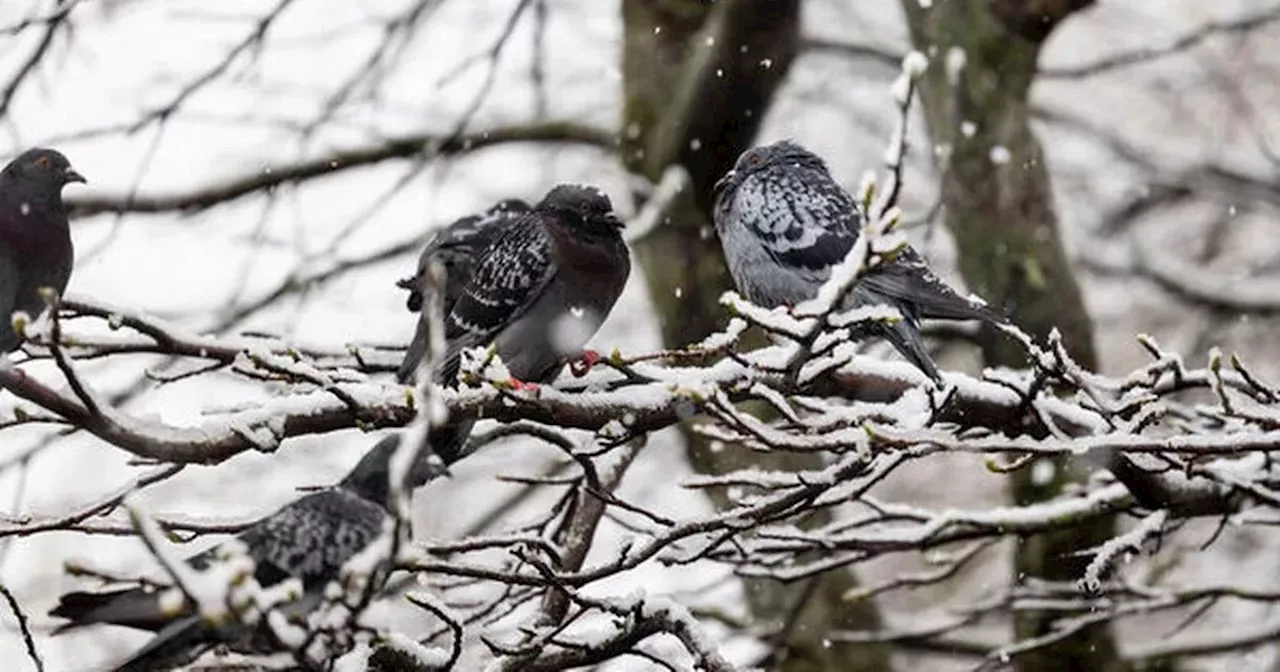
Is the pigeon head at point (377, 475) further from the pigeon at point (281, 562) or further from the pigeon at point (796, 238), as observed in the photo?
the pigeon at point (796, 238)

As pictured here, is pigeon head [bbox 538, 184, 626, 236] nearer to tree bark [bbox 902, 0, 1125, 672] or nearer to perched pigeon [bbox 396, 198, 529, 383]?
perched pigeon [bbox 396, 198, 529, 383]

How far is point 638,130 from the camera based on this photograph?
26.9 ft

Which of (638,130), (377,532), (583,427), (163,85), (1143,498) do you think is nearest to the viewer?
(377,532)

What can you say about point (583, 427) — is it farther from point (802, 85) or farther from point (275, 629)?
point (802, 85)

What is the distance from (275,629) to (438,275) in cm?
50

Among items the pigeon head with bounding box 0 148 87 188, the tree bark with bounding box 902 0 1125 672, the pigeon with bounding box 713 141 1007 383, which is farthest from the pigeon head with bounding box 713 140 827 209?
the pigeon head with bounding box 0 148 87 188

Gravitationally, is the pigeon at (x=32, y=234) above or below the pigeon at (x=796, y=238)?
above

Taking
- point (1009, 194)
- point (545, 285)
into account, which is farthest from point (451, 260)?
point (1009, 194)

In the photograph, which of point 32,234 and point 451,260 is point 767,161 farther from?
point 32,234

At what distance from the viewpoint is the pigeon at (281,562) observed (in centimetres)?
307

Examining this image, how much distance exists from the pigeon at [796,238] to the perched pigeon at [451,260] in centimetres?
68

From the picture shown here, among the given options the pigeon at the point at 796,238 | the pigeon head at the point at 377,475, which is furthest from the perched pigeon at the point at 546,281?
the pigeon head at the point at 377,475

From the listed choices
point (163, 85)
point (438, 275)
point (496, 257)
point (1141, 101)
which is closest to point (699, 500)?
point (163, 85)

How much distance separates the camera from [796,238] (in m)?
5.60
